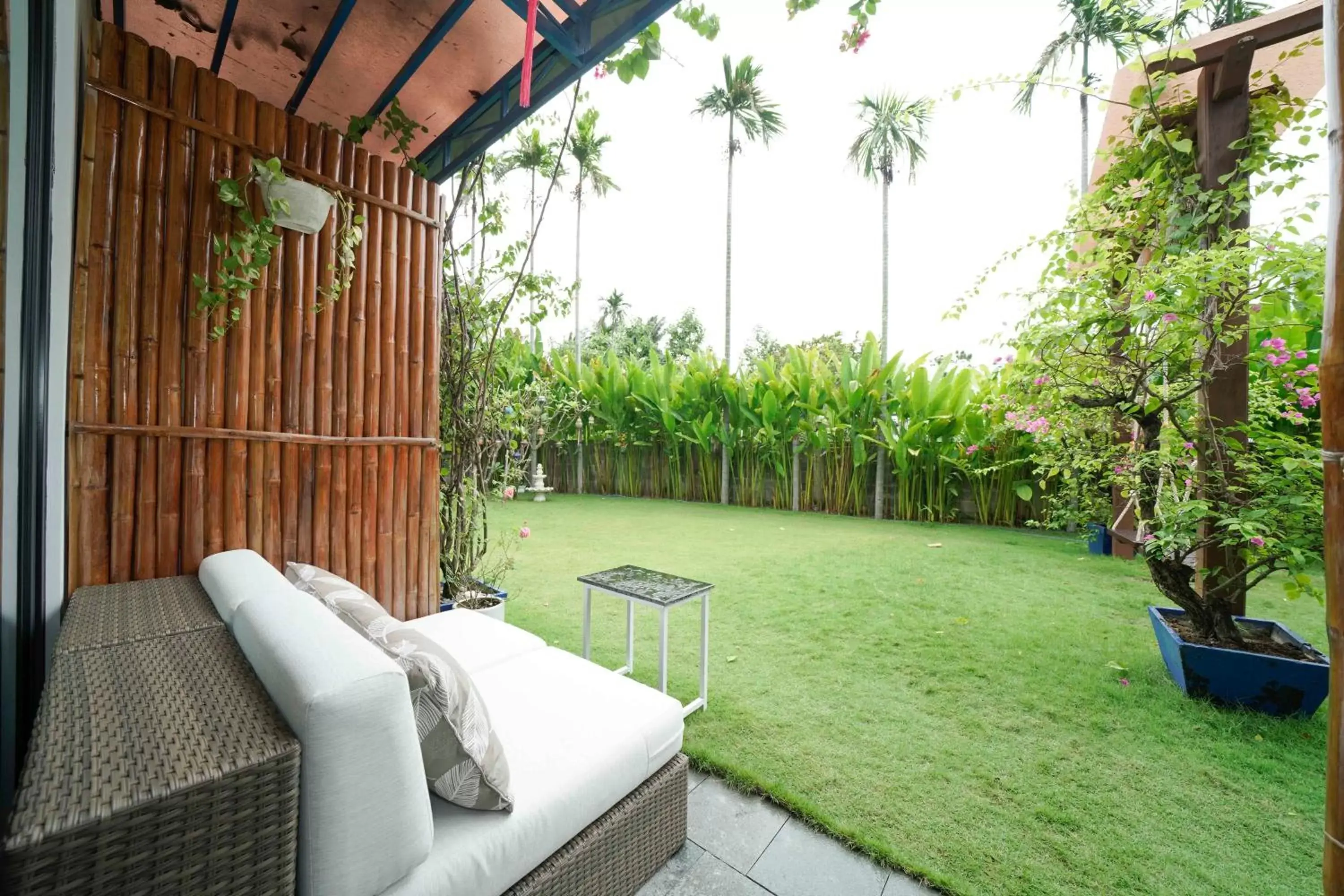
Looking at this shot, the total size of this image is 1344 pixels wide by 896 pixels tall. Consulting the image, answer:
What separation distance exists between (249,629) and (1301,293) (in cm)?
308

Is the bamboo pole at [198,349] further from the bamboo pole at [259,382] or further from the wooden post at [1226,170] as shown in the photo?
the wooden post at [1226,170]

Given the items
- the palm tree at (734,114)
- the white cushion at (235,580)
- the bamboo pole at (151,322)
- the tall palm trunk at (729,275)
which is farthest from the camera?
the tall palm trunk at (729,275)

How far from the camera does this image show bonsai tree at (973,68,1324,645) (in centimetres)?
185

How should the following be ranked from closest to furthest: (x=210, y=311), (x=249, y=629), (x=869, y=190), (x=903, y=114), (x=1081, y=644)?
(x=249, y=629) → (x=210, y=311) → (x=903, y=114) → (x=1081, y=644) → (x=869, y=190)

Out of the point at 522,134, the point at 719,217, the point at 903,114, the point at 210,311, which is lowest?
the point at 210,311

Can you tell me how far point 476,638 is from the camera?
5.95 ft

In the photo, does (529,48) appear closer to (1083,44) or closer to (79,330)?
(79,330)

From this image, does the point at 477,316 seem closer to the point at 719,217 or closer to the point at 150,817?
the point at 150,817

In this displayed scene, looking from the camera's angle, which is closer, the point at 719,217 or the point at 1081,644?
the point at 1081,644

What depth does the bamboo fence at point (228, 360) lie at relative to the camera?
1.43 meters

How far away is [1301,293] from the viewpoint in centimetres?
179

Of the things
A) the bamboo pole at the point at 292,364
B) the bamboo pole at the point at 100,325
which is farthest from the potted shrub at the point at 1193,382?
the bamboo pole at the point at 100,325

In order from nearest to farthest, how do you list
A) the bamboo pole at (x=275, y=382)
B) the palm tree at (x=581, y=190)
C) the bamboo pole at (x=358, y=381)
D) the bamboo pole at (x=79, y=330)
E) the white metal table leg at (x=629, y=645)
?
the bamboo pole at (x=79, y=330), the bamboo pole at (x=275, y=382), the bamboo pole at (x=358, y=381), the white metal table leg at (x=629, y=645), the palm tree at (x=581, y=190)

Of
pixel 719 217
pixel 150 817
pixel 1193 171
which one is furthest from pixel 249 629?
pixel 719 217
